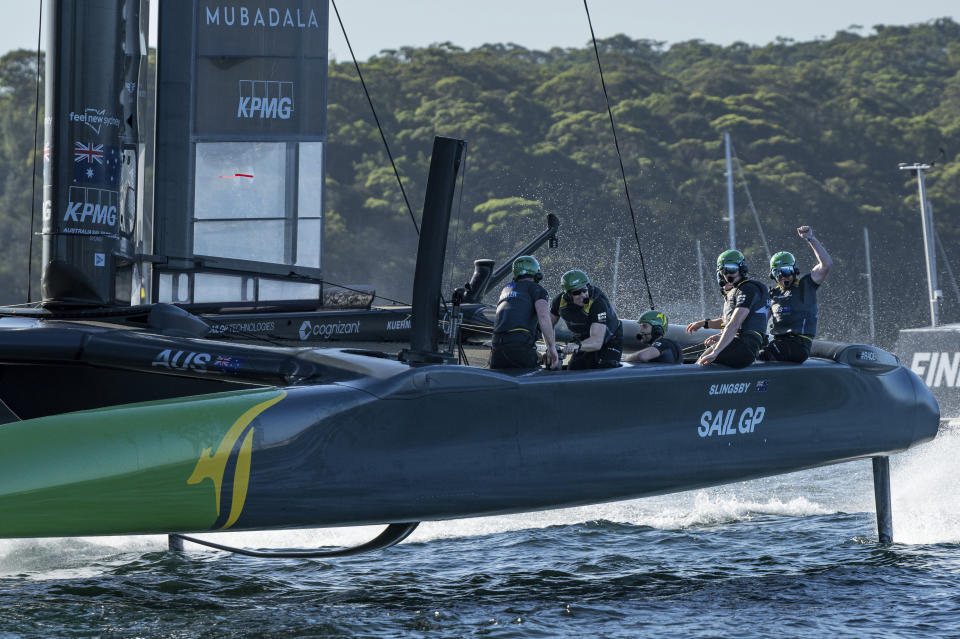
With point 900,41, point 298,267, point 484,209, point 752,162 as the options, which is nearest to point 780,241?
point 752,162

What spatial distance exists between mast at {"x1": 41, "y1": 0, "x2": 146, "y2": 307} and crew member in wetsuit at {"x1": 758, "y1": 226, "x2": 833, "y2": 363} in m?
3.95

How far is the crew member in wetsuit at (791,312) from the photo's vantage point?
7.09 m

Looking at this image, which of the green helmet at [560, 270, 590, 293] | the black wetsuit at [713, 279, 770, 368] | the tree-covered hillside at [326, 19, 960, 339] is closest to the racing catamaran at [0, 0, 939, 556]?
the black wetsuit at [713, 279, 770, 368]

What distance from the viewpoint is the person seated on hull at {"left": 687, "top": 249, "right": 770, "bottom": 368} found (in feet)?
22.0

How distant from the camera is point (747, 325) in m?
6.81

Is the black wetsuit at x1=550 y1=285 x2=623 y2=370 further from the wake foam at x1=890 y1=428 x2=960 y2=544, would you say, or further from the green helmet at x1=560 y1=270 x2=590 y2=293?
the wake foam at x1=890 y1=428 x2=960 y2=544

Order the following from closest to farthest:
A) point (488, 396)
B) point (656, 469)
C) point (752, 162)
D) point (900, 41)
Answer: point (488, 396) < point (656, 469) < point (752, 162) < point (900, 41)

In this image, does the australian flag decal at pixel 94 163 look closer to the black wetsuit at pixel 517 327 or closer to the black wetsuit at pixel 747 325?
the black wetsuit at pixel 517 327

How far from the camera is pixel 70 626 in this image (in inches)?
229

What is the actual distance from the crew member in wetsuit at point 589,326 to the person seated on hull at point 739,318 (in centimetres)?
50

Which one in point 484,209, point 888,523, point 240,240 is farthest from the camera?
point 484,209

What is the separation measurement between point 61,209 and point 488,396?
3339 millimetres

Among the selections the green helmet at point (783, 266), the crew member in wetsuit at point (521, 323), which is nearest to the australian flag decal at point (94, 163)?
the crew member in wetsuit at point (521, 323)

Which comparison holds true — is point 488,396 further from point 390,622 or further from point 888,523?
point 888,523
